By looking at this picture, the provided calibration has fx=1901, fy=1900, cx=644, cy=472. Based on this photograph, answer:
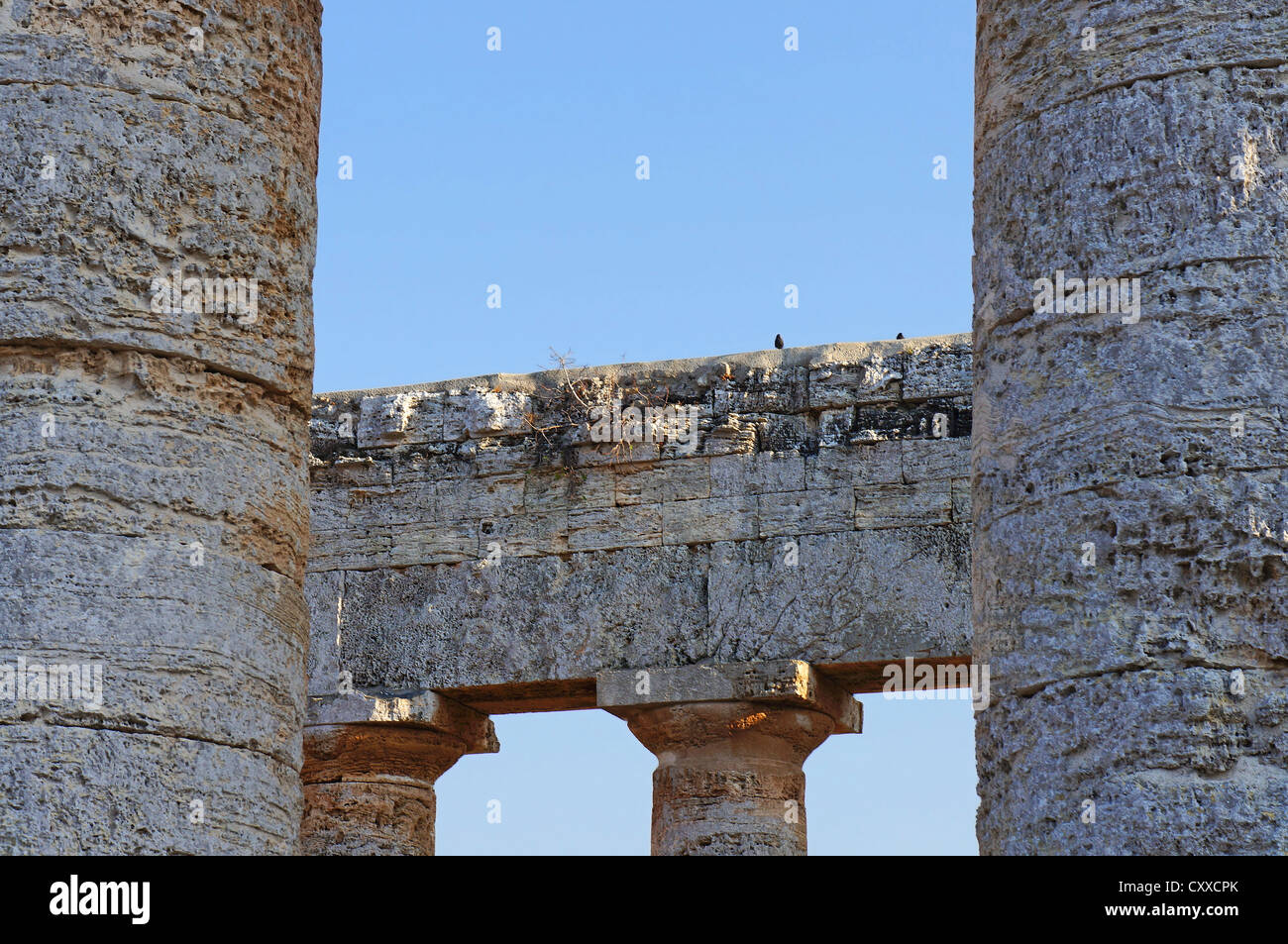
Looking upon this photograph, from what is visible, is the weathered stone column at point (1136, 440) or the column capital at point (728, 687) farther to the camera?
the column capital at point (728, 687)

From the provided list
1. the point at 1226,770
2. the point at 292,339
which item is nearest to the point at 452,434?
the point at 292,339

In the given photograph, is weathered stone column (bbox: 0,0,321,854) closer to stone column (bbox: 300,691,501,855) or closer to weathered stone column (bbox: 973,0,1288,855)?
weathered stone column (bbox: 973,0,1288,855)

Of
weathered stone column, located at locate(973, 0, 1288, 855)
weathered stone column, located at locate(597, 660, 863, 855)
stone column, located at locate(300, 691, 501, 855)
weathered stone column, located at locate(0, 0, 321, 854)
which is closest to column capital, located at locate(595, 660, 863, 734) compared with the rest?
weathered stone column, located at locate(597, 660, 863, 855)

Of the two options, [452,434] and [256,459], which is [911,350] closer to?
[452,434]

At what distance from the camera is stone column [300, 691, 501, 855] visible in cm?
1212

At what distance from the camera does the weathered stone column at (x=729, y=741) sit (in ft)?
37.8

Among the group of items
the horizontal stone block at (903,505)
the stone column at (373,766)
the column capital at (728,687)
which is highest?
the horizontal stone block at (903,505)

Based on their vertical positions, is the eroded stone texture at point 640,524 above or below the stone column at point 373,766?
above

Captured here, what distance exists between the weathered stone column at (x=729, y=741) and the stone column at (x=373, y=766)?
4.08 feet

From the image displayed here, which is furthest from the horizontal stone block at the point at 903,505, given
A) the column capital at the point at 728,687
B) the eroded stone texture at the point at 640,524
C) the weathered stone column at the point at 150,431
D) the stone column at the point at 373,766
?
the weathered stone column at the point at 150,431

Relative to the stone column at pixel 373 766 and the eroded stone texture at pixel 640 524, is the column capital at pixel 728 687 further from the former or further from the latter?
the stone column at pixel 373 766

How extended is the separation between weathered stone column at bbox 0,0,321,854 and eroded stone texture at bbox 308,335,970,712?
5868mm

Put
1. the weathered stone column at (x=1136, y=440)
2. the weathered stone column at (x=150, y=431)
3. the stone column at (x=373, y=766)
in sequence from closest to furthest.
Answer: the weathered stone column at (x=1136, y=440) < the weathered stone column at (x=150, y=431) < the stone column at (x=373, y=766)
